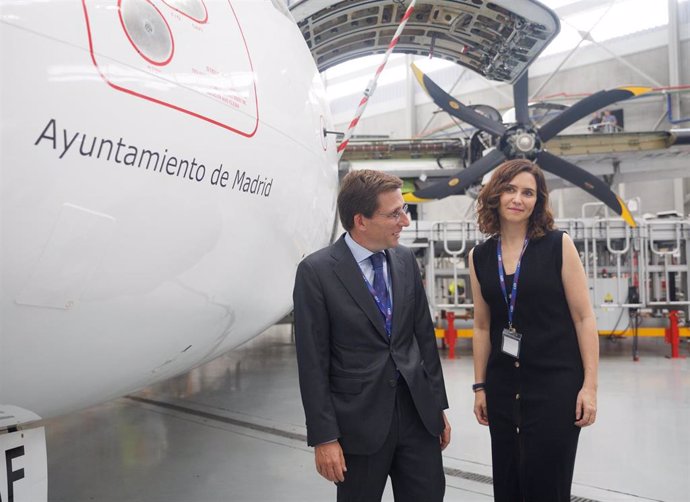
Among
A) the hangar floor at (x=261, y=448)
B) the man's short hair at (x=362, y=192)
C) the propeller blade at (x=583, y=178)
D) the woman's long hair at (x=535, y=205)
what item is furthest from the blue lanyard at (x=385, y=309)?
the propeller blade at (x=583, y=178)

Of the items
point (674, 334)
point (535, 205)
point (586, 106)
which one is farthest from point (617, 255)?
point (535, 205)

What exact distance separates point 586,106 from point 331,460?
932 cm

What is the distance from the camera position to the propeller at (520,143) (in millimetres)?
9594

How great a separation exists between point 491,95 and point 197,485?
877 inches

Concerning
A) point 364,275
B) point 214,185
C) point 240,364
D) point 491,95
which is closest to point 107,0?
point 214,185

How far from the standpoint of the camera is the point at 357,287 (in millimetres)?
1969

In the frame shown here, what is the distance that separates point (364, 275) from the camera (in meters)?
2.07

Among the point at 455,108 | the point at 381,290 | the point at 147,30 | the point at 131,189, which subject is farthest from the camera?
the point at 455,108

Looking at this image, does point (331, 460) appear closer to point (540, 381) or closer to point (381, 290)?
point (381, 290)

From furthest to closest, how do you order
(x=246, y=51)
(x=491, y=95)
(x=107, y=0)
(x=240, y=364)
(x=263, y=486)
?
1. (x=491, y=95)
2. (x=240, y=364)
3. (x=263, y=486)
4. (x=246, y=51)
5. (x=107, y=0)

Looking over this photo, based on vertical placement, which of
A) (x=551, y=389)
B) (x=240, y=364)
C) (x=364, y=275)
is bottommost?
(x=240, y=364)

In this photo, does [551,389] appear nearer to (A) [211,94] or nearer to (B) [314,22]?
(A) [211,94]

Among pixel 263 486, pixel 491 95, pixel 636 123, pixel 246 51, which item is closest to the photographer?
pixel 246 51

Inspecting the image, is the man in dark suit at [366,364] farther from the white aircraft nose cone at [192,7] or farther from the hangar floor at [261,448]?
the hangar floor at [261,448]
